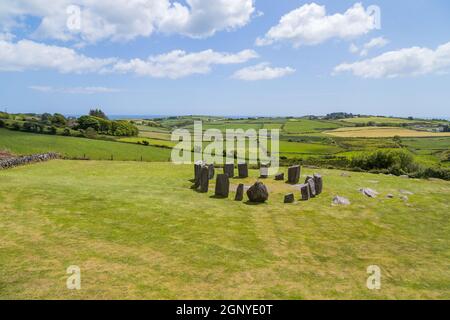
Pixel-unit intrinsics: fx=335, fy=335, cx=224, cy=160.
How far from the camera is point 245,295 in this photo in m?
8.84

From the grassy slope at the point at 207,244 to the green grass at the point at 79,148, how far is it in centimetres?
2372

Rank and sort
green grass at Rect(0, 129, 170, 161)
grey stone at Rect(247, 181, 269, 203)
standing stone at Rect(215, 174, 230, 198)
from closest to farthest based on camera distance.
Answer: grey stone at Rect(247, 181, 269, 203) → standing stone at Rect(215, 174, 230, 198) → green grass at Rect(0, 129, 170, 161)

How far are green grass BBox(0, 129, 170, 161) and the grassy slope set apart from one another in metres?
23.7

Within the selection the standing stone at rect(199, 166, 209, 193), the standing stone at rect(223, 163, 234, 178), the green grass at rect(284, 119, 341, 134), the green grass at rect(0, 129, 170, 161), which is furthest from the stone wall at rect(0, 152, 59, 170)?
the green grass at rect(284, 119, 341, 134)

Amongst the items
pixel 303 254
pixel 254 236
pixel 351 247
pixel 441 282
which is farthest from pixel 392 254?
pixel 254 236

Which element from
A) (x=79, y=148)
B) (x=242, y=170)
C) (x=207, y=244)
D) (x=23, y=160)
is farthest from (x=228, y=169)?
(x=79, y=148)

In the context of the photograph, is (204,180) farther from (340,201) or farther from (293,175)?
(340,201)

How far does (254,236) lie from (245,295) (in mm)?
5040

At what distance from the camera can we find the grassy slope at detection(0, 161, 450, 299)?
923cm

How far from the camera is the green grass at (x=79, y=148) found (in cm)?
4250

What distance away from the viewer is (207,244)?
12.4 meters

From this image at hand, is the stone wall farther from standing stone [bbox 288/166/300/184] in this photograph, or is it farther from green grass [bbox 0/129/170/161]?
standing stone [bbox 288/166/300/184]

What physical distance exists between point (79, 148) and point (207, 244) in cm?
3988
